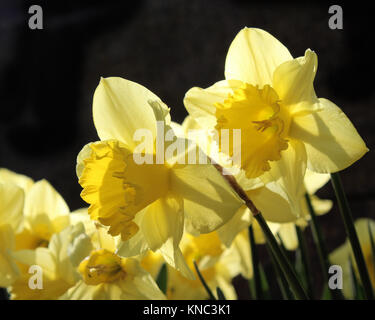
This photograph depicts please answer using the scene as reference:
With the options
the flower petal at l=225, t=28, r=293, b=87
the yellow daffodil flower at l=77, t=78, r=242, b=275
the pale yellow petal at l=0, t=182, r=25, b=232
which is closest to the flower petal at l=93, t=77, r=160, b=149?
the yellow daffodil flower at l=77, t=78, r=242, b=275

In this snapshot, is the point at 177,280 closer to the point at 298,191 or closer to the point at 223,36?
the point at 298,191

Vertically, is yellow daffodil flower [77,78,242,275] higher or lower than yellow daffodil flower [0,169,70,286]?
higher

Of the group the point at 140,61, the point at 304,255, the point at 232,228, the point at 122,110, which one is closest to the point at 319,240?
the point at 304,255

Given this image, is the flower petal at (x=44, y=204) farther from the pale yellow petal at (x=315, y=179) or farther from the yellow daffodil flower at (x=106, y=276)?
the pale yellow petal at (x=315, y=179)

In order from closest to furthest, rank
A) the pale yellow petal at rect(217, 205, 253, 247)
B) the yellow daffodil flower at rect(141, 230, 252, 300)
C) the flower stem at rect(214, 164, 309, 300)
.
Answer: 1. the flower stem at rect(214, 164, 309, 300)
2. the pale yellow petal at rect(217, 205, 253, 247)
3. the yellow daffodil flower at rect(141, 230, 252, 300)

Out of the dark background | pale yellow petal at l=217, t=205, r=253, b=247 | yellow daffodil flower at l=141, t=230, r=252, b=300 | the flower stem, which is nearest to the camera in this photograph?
the flower stem

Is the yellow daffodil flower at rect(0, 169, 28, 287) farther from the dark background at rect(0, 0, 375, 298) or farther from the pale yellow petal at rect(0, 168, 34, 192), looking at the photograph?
the dark background at rect(0, 0, 375, 298)

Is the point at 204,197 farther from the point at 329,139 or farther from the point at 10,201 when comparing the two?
the point at 10,201

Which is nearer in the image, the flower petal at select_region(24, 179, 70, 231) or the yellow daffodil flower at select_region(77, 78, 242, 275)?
the yellow daffodil flower at select_region(77, 78, 242, 275)
